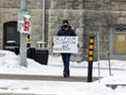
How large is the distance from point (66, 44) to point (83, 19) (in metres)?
8.99

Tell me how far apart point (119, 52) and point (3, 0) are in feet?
20.5

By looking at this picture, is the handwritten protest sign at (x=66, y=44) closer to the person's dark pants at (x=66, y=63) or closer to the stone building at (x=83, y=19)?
the person's dark pants at (x=66, y=63)

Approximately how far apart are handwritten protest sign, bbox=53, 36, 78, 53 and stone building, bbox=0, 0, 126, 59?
342 inches

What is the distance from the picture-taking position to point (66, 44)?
20359 mm

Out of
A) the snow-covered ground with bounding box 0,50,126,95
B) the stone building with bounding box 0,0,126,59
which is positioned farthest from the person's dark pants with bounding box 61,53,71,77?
the stone building with bounding box 0,0,126,59

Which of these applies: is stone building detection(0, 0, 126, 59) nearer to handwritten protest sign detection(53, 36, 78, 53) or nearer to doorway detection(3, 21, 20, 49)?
doorway detection(3, 21, 20, 49)

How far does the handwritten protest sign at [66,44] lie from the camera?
20234mm

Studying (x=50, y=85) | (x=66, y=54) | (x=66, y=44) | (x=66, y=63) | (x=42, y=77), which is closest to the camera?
(x=50, y=85)

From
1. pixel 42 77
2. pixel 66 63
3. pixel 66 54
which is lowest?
pixel 42 77

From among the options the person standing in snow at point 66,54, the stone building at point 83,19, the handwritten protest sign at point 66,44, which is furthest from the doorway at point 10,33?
the person standing in snow at point 66,54

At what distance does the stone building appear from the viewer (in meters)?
29.3

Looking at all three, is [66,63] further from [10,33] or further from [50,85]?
[10,33]

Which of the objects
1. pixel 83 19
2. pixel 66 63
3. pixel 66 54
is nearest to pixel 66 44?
pixel 66 54

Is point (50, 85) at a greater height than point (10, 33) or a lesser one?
lesser
